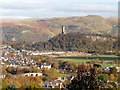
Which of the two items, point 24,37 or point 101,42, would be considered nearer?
point 101,42

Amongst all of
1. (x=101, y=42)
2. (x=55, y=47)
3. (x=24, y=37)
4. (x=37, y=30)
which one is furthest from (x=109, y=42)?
(x=37, y=30)

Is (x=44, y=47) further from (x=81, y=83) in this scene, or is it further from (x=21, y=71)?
(x=81, y=83)

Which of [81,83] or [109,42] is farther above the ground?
[81,83]

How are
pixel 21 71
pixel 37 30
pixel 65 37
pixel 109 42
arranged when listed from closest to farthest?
pixel 21 71, pixel 109 42, pixel 65 37, pixel 37 30

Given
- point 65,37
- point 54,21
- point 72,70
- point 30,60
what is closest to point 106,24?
point 54,21

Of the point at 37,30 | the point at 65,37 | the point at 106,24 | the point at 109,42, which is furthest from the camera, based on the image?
the point at 106,24

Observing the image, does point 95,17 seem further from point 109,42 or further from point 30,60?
point 30,60
